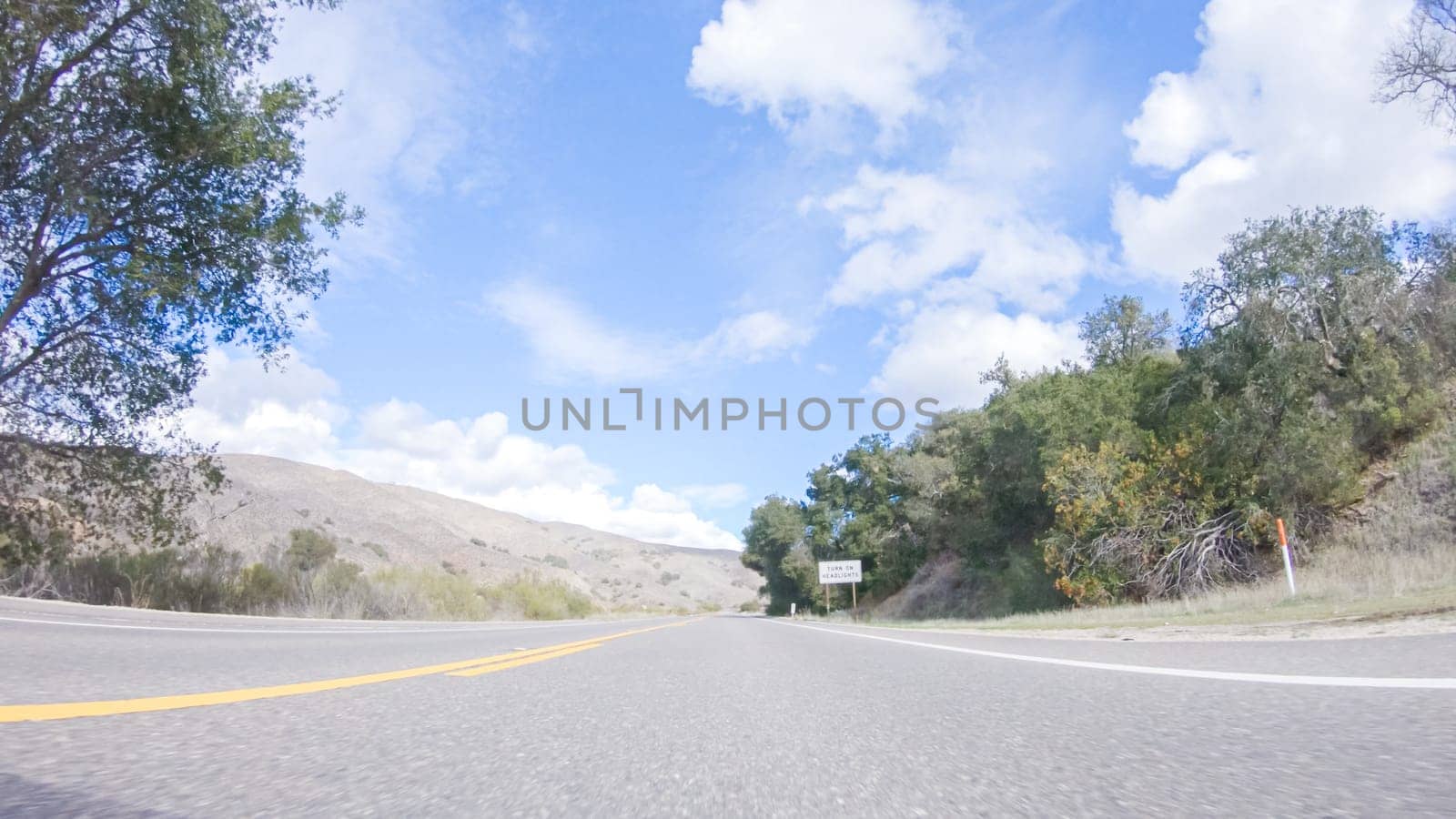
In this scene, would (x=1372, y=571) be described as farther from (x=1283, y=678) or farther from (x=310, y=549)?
(x=310, y=549)

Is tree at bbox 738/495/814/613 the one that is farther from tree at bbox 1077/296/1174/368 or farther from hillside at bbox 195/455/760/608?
tree at bbox 1077/296/1174/368

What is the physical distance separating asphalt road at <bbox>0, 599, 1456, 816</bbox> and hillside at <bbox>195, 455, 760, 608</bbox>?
44.5 feet

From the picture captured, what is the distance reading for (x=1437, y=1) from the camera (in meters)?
18.0

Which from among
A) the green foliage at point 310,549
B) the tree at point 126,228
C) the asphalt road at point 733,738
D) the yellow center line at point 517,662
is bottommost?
the yellow center line at point 517,662

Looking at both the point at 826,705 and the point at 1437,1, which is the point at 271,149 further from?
the point at 1437,1

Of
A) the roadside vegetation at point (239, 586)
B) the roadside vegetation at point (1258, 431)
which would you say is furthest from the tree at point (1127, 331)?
the roadside vegetation at point (239, 586)

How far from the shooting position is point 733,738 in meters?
3.33

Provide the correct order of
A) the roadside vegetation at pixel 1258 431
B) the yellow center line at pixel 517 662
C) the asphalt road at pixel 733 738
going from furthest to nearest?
the roadside vegetation at pixel 1258 431 → the yellow center line at pixel 517 662 → the asphalt road at pixel 733 738

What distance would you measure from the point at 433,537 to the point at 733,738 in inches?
1942

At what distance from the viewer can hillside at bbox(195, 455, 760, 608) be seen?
35250 mm

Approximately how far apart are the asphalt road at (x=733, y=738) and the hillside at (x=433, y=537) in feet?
44.5

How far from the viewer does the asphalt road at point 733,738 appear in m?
2.12

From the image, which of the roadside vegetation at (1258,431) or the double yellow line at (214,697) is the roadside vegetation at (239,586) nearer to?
the double yellow line at (214,697)

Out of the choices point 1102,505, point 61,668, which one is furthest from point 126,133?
point 1102,505
